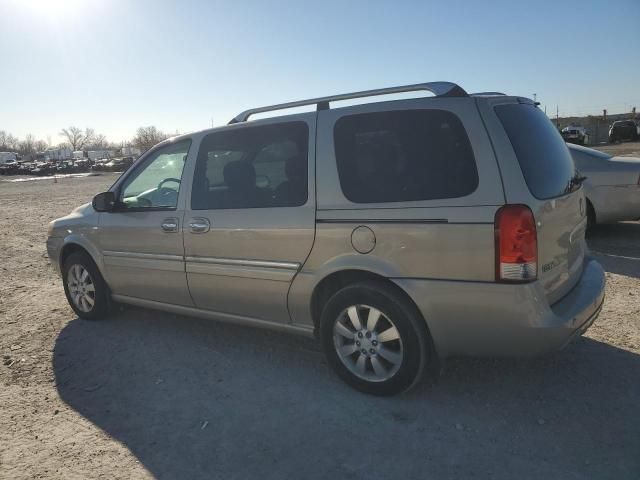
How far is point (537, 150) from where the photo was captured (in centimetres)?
316

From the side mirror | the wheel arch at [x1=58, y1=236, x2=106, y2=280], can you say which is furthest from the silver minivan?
the wheel arch at [x1=58, y1=236, x2=106, y2=280]

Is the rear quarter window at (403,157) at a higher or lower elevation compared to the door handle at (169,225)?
higher

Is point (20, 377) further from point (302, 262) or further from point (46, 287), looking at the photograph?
point (46, 287)

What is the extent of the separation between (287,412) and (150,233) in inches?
81.0

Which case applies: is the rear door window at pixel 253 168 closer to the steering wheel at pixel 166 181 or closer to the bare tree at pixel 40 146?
the steering wheel at pixel 166 181

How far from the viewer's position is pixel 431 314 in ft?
10.1

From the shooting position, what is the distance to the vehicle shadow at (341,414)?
2682 millimetres

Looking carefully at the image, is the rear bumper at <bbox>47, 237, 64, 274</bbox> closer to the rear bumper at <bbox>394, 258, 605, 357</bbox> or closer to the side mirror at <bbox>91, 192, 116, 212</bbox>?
the side mirror at <bbox>91, 192, 116, 212</bbox>

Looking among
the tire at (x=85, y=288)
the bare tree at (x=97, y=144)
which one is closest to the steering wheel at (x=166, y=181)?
the tire at (x=85, y=288)

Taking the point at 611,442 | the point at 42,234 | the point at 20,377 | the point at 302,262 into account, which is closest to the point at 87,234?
the point at 20,377

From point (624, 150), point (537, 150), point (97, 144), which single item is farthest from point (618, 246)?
point (97, 144)

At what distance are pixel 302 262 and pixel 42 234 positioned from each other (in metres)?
9.63

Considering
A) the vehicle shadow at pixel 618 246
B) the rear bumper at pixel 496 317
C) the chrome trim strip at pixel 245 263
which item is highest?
the chrome trim strip at pixel 245 263

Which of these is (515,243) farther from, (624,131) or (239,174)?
(624,131)
